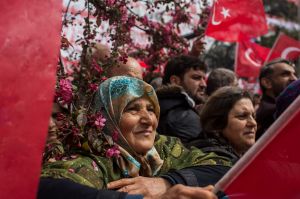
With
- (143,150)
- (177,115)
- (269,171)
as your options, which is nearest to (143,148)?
(143,150)

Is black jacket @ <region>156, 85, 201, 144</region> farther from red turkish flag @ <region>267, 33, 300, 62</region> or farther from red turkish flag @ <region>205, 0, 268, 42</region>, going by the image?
red turkish flag @ <region>267, 33, 300, 62</region>

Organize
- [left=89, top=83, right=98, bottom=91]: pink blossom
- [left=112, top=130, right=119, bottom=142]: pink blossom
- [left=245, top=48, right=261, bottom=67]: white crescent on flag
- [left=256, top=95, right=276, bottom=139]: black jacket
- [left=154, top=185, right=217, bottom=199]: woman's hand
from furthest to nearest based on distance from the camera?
1. [left=245, top=48, right=261, bottom=67]: white crescent on flag
2. [left=256, top=95, right=276, bottom=139]: black jacket
3. [left=89, top=83, right=98, bottom=91]: pink blossom
4. [left=112, top=130, right=119, bottom=142]: pink blossom
5. [left=154, top=185, right=217, bottom=199]: woman's hand

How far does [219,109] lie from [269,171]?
191 cm

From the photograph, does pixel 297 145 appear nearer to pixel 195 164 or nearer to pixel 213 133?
pixel 195 164

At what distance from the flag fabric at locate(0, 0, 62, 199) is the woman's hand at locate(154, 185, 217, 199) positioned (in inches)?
24.4

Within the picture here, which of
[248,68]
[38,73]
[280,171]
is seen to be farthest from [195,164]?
[248,68]

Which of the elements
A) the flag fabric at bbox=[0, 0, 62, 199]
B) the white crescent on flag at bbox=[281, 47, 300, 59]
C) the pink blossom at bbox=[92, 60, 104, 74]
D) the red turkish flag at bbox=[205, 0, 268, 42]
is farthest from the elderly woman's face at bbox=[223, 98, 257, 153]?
the white crescent on flag at bbox=[281, 47, 300, 59]

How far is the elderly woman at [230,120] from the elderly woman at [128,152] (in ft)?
1.97

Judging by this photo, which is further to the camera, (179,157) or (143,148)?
(179,157)

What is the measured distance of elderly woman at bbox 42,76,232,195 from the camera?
94.6 inches

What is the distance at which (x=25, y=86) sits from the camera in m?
1.59

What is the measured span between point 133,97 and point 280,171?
3.61ft

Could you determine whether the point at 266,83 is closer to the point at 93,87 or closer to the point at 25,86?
the point at 93,87

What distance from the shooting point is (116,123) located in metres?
2.71
